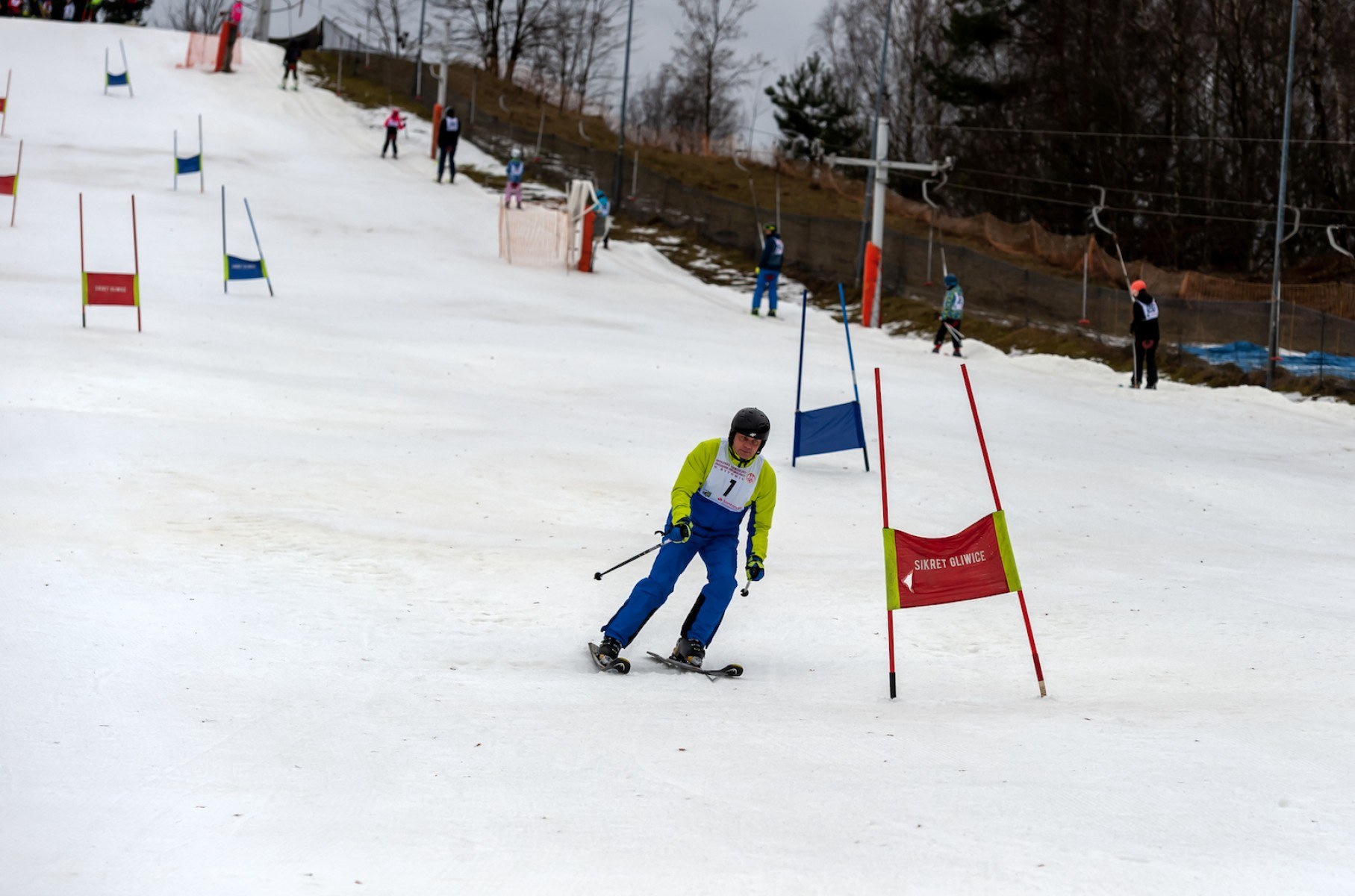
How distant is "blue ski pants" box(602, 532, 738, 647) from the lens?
738 centimetres

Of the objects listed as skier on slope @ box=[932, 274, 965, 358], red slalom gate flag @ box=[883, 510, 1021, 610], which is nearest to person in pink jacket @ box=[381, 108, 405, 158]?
skier on slope @ box=[932, 274, 965, 358]

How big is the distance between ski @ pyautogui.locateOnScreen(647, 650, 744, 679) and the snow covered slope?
4.5 inches

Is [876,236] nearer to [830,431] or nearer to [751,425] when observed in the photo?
[830,431]

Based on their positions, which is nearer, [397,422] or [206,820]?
[206,820]

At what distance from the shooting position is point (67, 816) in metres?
4.57

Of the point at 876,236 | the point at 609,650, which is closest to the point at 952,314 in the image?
the point at 876,236

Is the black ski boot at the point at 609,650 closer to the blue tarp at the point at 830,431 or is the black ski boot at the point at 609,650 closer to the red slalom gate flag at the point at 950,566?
the red slalom gate flag at the point at 950,566

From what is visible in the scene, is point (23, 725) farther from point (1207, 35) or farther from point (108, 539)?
point (1207, 35)

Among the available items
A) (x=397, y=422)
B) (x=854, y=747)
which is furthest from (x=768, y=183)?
(x=854, y=747)

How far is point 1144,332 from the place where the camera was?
21000 mm

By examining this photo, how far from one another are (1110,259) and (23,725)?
30.5m

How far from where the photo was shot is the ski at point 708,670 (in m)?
7.38

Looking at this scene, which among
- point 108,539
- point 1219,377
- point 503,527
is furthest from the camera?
point 1219,377

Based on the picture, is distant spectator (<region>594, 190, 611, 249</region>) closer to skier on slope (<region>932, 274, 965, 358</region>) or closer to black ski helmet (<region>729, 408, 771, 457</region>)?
skier on slope (<region>932, 274, 965, 358</region>)
